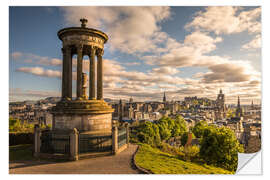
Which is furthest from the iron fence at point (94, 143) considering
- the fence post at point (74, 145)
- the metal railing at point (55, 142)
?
the metal railing at point (55, 142)

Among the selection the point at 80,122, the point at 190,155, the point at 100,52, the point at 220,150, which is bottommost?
the point at 220,150

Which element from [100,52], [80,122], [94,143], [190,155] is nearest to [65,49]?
[100,52]

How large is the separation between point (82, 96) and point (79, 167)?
181 inches

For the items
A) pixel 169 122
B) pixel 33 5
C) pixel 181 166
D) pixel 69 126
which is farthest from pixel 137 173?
pixel 169 122

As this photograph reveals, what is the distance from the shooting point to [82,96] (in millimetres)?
11094

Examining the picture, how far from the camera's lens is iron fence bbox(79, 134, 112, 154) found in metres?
9.12

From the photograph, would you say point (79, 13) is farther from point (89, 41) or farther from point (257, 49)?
point (257, 49)

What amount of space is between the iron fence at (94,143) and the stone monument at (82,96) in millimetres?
349

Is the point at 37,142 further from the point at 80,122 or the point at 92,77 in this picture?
the point at 92,77

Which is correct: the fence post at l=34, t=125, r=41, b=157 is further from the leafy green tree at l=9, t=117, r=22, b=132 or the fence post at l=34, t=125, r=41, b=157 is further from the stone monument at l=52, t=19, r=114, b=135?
the leafy green tree at l=9, t=117, r=22, b=132

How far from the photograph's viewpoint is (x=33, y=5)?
33.0ft

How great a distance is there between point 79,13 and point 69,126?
7210 millimetres

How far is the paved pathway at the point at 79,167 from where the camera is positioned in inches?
313

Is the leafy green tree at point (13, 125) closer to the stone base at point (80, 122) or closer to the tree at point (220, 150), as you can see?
the stone base at point (80, 122)
